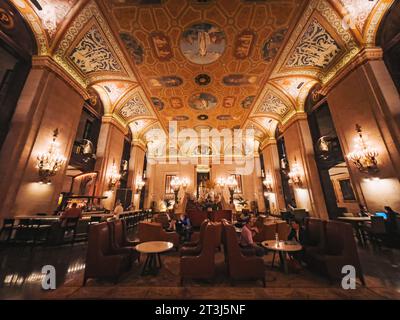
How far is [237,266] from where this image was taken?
8.64ft

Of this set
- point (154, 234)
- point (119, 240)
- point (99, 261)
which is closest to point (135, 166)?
point (154, 234)

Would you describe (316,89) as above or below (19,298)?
above

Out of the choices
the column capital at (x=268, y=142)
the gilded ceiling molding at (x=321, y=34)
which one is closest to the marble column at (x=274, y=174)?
the column capital at (x=268, y=142)

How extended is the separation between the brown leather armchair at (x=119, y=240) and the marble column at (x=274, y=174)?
990 centimetres

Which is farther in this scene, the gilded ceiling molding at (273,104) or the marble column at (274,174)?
the marble column at (274,174)

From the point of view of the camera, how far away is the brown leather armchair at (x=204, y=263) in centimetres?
264

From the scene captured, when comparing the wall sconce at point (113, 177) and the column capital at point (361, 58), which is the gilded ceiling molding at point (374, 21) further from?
the wall sconce at point (113, 177)

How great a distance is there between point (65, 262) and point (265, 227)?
5.30 m

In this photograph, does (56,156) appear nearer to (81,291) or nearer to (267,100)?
(81,291)

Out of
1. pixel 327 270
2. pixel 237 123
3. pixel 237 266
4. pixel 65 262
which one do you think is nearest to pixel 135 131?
pixel 237 123

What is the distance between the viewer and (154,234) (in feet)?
14.8

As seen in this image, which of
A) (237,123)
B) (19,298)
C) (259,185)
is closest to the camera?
(19,298)

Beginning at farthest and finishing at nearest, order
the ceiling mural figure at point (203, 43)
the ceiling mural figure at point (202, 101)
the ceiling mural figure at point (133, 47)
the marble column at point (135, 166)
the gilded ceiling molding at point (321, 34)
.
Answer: the marble column at point (135, 166)
the ceiling mural figure at point (202, 101)
the ceiling mural figure at point (133, 47)
the ceiling mural figure at point (203, 43)
the gilded ceiling molding at point (321, 34)

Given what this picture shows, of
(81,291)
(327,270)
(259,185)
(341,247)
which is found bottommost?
(81,291)
